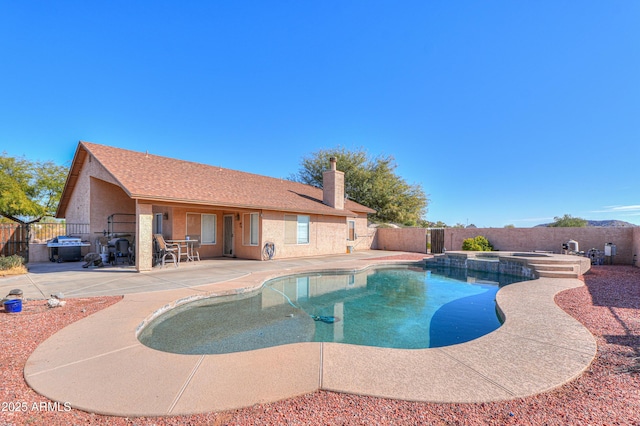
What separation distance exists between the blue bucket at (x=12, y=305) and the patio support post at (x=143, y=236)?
4.34m

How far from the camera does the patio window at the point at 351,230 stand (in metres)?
19.8

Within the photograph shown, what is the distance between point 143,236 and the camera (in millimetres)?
9672

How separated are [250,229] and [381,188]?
53.9 feet

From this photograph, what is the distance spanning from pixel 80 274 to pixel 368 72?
49.6 feet

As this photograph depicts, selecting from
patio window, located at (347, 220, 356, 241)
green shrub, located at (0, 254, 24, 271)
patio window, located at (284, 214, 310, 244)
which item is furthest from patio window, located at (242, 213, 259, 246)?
patio window, located at (347, 220, 356, 241)

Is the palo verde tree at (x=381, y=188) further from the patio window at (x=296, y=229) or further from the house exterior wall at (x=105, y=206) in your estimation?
the house exterior wall at (x=105, y=206)

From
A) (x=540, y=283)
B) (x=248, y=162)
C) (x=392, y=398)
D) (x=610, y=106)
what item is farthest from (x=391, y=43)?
(x=248, y=162)

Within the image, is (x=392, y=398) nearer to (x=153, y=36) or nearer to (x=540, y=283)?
(x=540, y=283)

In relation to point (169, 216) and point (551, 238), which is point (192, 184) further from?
point (551, 238)

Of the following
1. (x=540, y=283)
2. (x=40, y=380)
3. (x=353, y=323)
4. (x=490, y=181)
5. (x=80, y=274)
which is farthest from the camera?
(x=490, y=181)

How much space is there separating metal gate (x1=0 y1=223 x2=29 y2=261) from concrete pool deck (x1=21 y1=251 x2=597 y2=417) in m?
12.5

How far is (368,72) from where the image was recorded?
15.3m

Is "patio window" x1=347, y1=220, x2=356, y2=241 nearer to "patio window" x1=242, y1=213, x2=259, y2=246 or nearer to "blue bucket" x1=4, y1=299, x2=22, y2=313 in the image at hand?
"patio window" x1=242, y1=213, x2=259, y2=246

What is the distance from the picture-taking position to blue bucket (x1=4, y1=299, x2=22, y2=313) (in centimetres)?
520
